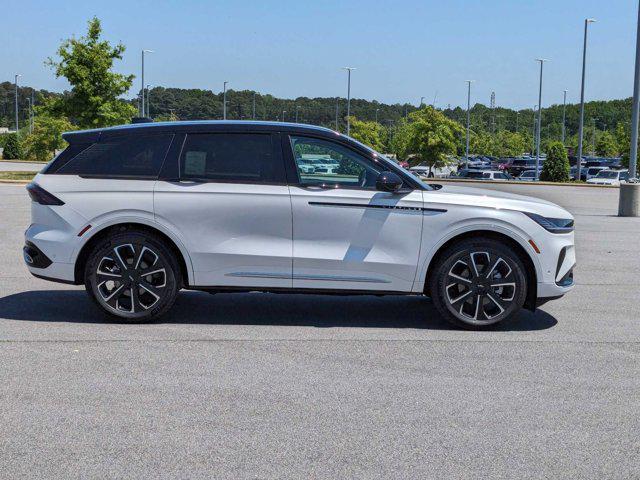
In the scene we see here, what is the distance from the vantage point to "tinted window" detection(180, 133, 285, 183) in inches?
290

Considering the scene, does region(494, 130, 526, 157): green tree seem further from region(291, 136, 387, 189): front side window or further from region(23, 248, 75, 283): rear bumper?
region(23, 248, 75, 283): rear bumper

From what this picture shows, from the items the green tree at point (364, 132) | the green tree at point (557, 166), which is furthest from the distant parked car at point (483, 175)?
the green tree at point (364, 132)

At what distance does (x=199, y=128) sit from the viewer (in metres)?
7.45

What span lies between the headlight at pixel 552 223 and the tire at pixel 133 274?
310 cm

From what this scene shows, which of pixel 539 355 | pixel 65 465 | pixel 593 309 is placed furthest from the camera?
pixel 593 309

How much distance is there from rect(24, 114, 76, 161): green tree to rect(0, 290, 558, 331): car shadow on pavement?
46603 millimetres

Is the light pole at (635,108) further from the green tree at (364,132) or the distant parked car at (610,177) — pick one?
the green tree at (364,132)

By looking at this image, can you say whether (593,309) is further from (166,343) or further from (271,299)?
(166,343)

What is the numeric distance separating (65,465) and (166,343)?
8.36 ft

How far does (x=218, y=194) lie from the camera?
727cm

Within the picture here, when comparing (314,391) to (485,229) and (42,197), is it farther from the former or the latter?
(42,197)

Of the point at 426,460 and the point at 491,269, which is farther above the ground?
the point at 491,269

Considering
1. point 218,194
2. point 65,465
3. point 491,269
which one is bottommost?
point 65,465

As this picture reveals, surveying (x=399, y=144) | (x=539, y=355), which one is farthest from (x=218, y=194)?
(x=399, y=144)
